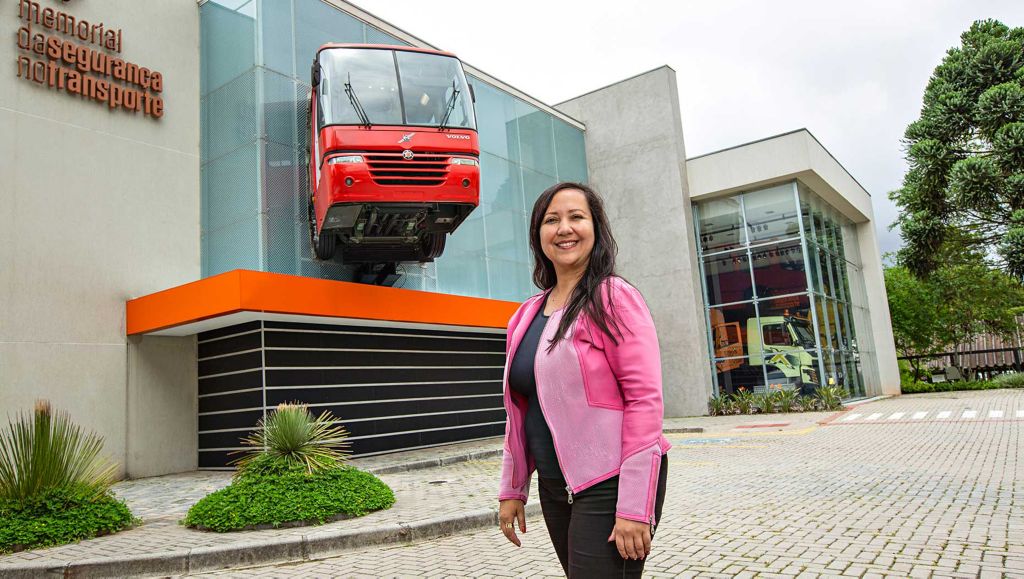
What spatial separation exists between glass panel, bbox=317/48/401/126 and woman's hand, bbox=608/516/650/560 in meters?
9.83

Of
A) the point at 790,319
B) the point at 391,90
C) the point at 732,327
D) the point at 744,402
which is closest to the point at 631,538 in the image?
the point at 391,90

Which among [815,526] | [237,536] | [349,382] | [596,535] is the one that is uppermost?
[349,382]

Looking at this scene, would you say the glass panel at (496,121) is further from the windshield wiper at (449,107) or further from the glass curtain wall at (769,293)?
the windshield wiper at (449,107)

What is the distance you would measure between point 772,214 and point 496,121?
10.7m

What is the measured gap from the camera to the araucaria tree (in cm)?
2339

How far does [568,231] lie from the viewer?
249 cm

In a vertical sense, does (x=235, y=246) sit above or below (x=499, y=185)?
below

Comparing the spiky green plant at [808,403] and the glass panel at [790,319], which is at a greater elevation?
the glass panel at [790,319]

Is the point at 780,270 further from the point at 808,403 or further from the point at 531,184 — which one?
the point at 531,184

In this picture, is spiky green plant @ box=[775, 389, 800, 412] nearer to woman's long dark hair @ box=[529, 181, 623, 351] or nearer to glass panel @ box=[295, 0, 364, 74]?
glass panel @ box=[295, 0, 364, 74]

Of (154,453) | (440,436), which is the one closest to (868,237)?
(440,436)

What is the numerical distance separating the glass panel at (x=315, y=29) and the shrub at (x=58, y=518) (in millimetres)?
10448

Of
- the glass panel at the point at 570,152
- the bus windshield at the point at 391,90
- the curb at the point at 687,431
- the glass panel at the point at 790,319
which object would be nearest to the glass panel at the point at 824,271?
the glass panel at the point at 790,319

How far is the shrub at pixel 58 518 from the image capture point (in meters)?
6.25
